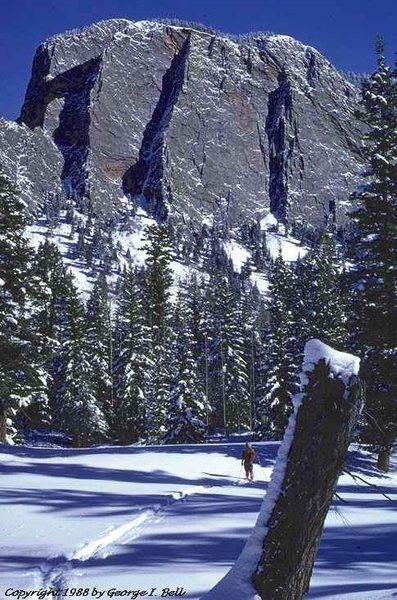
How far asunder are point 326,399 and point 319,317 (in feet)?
95.7

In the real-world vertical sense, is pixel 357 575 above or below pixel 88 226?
below

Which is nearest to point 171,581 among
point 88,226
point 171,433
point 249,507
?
point 249,507

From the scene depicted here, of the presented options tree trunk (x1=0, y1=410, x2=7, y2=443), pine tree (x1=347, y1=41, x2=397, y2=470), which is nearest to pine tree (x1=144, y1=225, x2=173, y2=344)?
tree trunk (x1=0, y1=410, x2=7, y2=443)

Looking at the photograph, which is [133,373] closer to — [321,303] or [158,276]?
[158,276]

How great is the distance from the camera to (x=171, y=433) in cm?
3747

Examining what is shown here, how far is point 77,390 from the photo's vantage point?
42.8 metres

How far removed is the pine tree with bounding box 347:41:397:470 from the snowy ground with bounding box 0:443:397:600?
376 cm

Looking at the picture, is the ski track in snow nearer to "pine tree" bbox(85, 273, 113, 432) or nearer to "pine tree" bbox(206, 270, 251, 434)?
"pine tree" bbox(85, 273, 113, 432)

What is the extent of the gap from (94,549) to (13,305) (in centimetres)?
1558

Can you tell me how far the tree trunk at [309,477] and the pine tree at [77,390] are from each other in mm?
39193

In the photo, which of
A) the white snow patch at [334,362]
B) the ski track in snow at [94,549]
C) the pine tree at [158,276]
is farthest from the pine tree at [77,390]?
the white snow patch at [334,362]

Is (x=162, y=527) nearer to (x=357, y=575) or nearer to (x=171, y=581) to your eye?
(x=171, y=581)

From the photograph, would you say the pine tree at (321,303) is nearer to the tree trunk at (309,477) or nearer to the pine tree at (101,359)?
the pine tree at (101,359)

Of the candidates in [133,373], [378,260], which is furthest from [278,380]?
[378,260]
